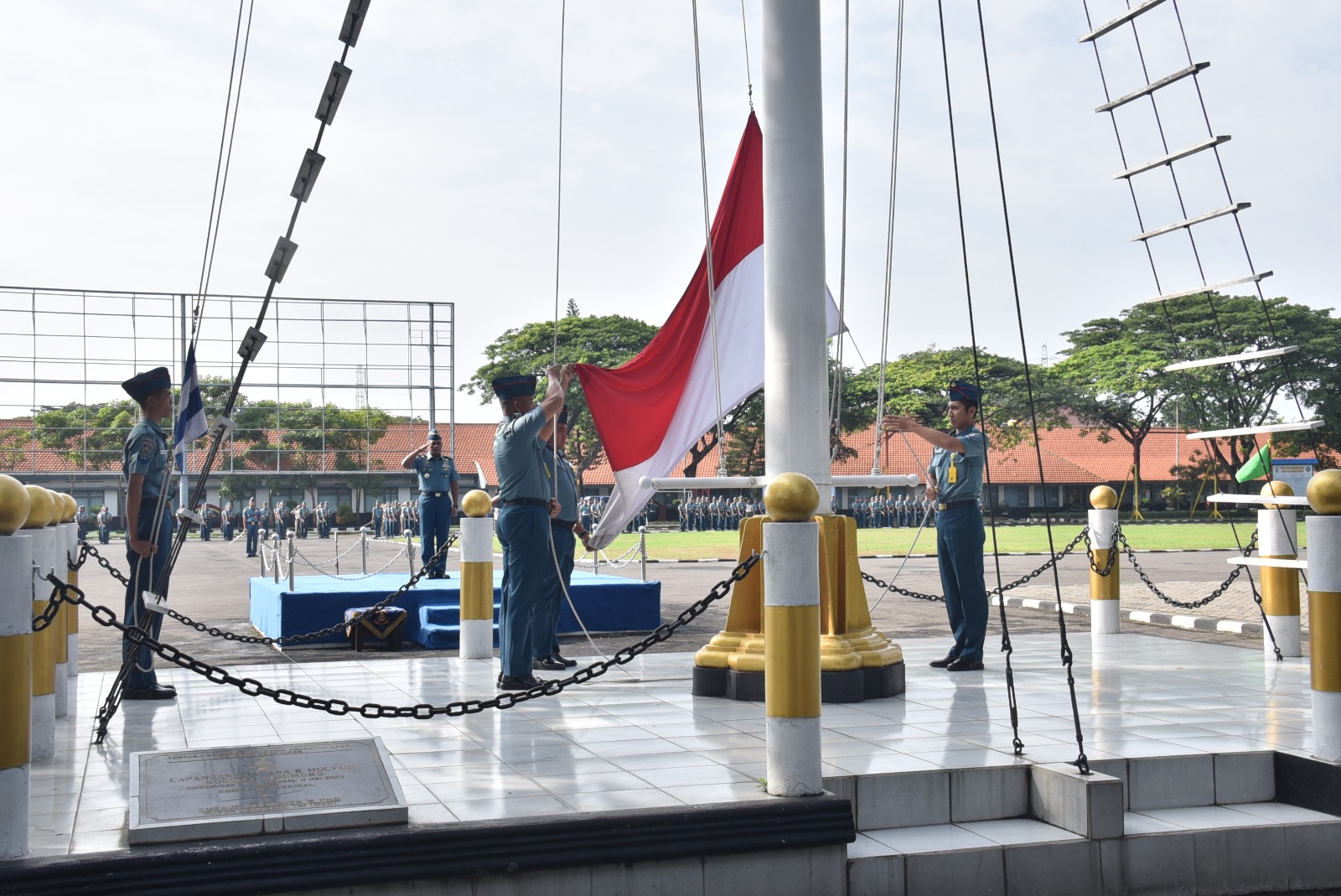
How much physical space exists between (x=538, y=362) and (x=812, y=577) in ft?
195

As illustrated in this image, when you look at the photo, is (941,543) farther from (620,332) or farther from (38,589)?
(620,332)

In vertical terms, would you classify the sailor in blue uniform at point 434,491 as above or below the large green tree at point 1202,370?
below

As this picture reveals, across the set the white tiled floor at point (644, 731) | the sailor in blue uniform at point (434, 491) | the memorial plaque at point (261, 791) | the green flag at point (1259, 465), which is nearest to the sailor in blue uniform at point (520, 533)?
the white tiled floor at point (644, 731)

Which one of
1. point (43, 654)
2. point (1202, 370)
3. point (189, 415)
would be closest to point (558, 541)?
point (189, 415)

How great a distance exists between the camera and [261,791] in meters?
4.55

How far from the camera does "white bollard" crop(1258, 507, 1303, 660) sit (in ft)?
29.0

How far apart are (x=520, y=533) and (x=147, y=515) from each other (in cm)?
229

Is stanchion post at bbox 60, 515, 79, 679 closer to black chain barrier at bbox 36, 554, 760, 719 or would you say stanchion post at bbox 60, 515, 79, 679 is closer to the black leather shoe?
black chain barrier at bbox 36, 554, 760, 719

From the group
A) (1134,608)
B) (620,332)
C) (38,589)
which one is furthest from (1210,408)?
(38,589)

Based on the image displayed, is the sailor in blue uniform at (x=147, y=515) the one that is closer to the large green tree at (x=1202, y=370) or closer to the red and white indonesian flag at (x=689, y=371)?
the red and white indonesian flag at (x=689, y=371)

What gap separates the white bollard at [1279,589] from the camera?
8.85 metres

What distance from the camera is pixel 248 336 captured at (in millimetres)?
5859

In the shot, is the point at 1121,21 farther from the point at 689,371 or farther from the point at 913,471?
the point at 913,471

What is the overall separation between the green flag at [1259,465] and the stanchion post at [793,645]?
15.8 ft
